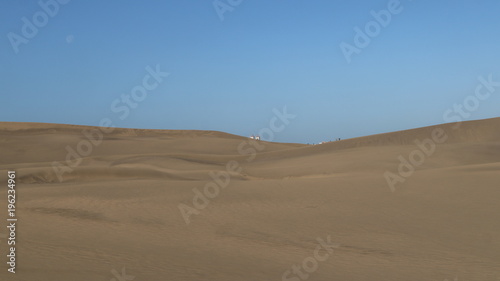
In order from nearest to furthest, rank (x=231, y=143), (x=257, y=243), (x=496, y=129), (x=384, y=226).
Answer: (x=257, y=243) → (x=384, y=226) → (x=496, y=129) → (x=231, y=143)

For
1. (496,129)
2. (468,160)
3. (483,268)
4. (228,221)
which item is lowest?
(483,268)

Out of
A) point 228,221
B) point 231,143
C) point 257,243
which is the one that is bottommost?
point 257,243

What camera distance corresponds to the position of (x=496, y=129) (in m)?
27.7

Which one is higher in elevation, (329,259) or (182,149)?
(182,149)

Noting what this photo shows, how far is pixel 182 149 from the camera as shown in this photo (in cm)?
2942

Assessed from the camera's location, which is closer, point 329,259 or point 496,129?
point 329,259

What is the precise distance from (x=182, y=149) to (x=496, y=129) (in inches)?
690

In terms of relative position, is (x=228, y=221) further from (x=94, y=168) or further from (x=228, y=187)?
(x=94, y=168)

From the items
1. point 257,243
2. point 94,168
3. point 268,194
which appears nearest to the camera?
point 257,243

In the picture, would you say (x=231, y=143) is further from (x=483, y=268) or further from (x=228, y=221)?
(x=483, y=268)

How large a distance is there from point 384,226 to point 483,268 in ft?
6.79

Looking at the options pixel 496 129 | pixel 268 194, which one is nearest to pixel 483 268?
pixel 268 194

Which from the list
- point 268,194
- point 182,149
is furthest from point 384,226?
point 182,149

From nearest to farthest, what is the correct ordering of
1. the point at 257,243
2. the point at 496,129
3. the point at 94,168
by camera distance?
the point at 257,243 → the point at 94,168 → the point at 496,129
